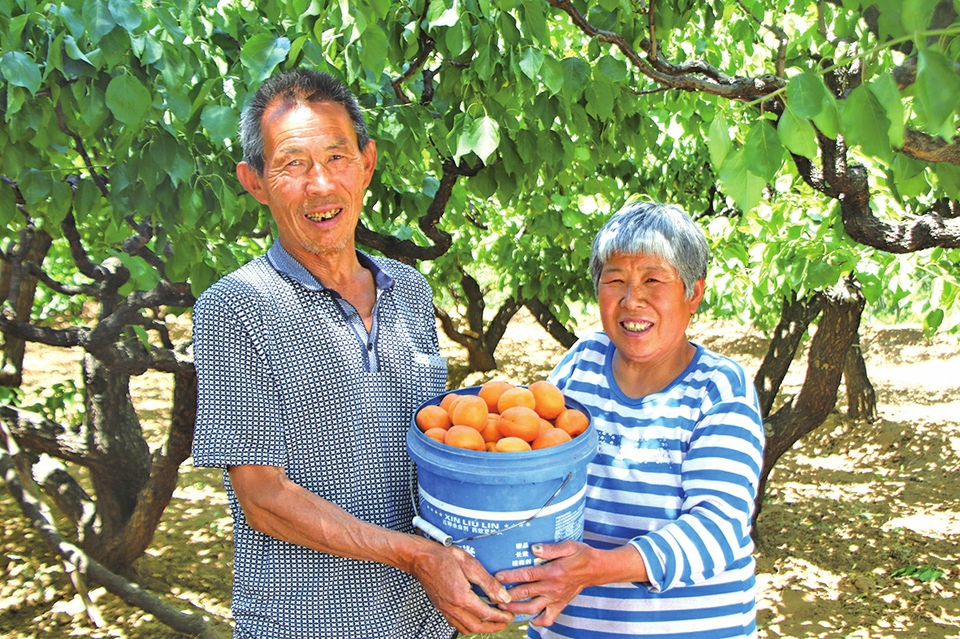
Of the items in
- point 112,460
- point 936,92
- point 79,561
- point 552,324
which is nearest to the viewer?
point 936,92

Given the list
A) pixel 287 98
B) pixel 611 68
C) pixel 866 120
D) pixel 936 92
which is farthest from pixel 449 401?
pixel 611 68

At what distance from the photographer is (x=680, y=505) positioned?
1842 mm

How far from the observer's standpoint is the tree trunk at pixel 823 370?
6.41 m

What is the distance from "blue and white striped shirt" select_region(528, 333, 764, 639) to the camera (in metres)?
1.70

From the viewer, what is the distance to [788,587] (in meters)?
6.37

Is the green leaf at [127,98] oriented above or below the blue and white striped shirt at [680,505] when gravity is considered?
above

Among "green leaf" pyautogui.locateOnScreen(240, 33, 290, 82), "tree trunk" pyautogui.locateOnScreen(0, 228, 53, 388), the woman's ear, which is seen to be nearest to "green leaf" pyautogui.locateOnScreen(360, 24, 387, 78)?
"green leaf" pyautogui.locateOnScreen(240, 33, 290, 82)

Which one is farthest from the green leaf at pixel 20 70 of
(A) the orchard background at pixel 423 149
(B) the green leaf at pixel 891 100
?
(B) the green leaf at pixel 891 100

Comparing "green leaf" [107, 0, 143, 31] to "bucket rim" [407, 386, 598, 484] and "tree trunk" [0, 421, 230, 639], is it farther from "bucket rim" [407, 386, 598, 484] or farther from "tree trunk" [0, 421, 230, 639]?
"tree trunk" [0, 421, 230, 639]

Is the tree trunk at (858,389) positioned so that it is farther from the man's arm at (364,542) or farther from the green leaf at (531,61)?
the man's arm at (364,542)

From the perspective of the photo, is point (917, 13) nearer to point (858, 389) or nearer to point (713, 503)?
point (713, 503)

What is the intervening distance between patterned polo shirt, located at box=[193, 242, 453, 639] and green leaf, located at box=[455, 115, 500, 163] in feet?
2.79

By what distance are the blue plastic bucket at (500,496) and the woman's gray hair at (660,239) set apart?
519 mm

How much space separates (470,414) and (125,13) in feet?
4.45
